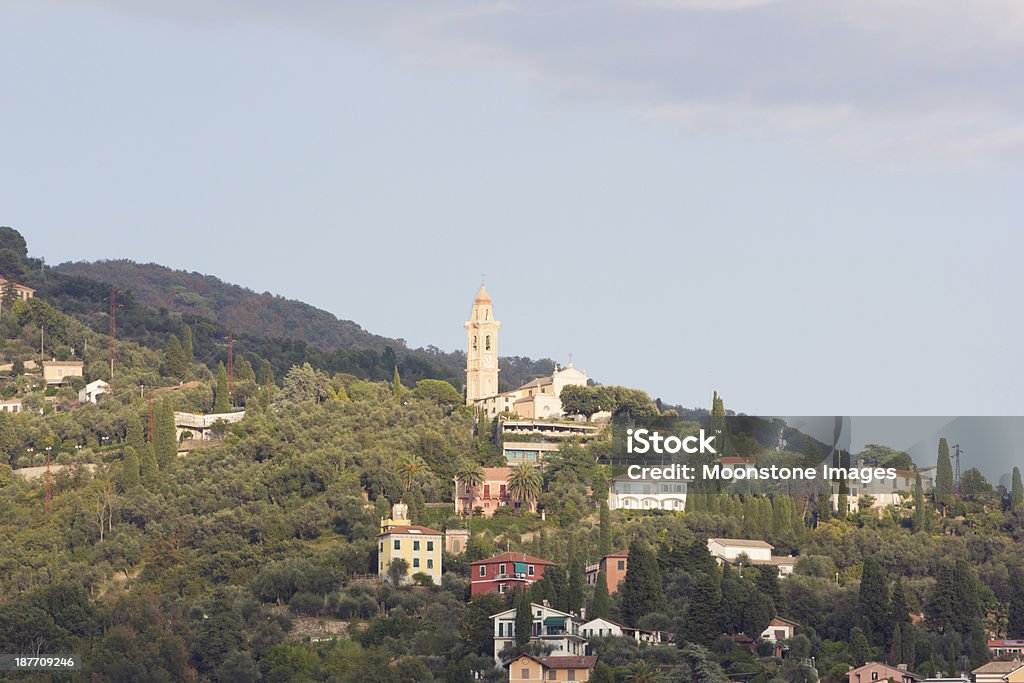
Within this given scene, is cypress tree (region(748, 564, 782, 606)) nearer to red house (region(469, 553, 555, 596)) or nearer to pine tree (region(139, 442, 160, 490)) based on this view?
red house (region(469, 553, 555, 596))

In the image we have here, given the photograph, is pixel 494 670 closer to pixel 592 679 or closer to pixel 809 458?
pixel 592 679

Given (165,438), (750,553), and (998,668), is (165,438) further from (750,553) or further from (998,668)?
(998,668)

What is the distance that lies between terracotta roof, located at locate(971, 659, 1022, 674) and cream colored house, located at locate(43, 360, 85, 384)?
6445 centimetres

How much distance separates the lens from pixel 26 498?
10581cm

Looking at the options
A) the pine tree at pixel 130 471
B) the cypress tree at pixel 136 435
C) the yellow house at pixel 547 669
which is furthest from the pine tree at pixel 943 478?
the cypress tree at pixel 136 435

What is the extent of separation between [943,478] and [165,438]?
36848mm

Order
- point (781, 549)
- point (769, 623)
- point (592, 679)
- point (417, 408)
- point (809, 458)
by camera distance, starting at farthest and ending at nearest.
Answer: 1. point (417, 408)
2. point (809, 458)
3. point (781, 549)
4. point (769, 623)
5. point (592, 679)

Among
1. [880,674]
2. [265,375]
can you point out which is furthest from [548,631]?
[265,375]

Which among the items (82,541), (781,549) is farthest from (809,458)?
(82,541)

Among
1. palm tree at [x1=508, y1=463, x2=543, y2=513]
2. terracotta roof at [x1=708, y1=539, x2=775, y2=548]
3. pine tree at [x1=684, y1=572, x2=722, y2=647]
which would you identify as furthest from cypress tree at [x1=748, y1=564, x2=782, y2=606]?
palm tree at [x1=508, y1=463, x2=543, y2=513]

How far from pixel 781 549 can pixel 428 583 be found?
16440 millimetres

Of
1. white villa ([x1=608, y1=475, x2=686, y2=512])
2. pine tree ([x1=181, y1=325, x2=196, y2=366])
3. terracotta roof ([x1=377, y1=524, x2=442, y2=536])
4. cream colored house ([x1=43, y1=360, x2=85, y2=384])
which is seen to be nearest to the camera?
terracotta roof ([x1=377, y1=524, x2=442, y2=536])

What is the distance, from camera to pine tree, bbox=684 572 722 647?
8219cm

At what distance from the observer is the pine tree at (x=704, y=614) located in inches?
3236
